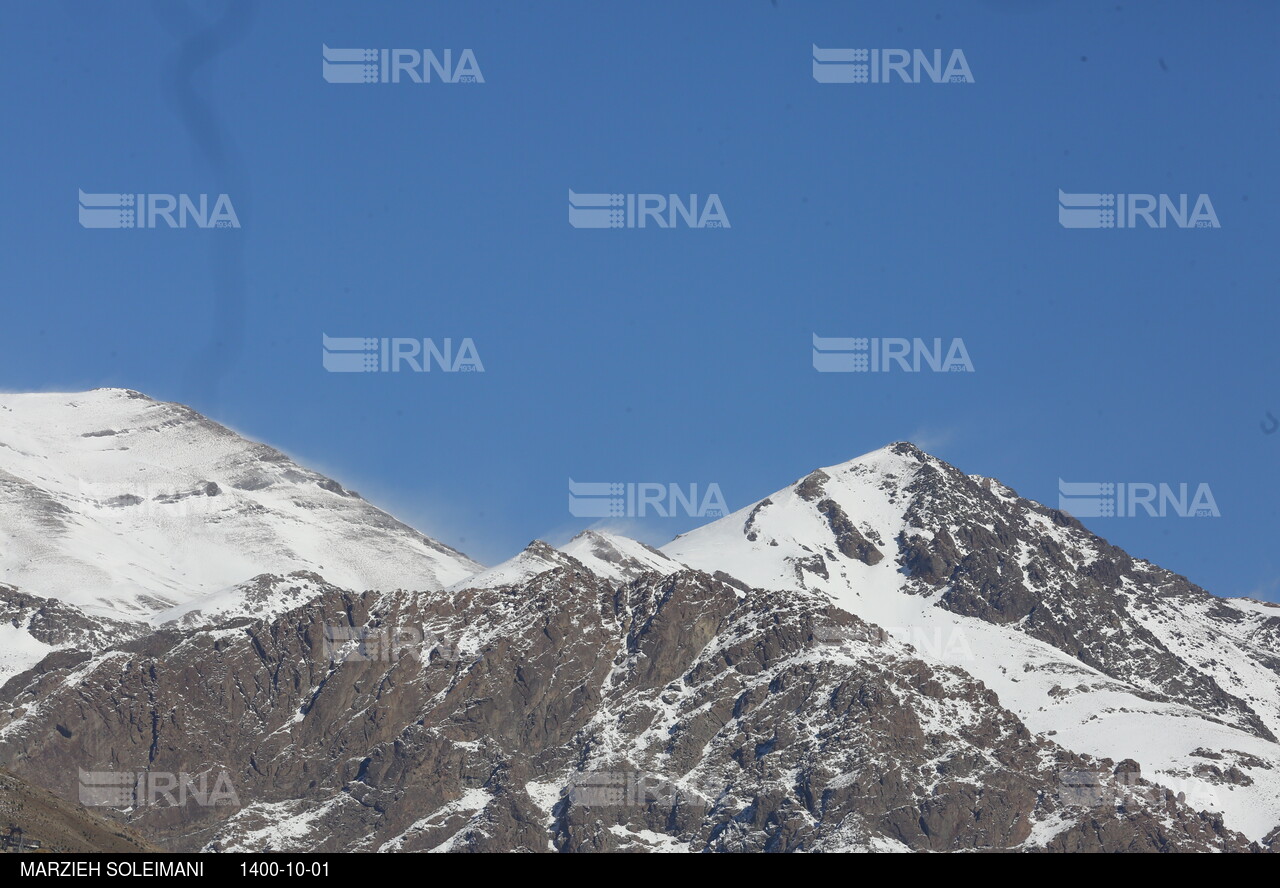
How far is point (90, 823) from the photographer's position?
642 feet
